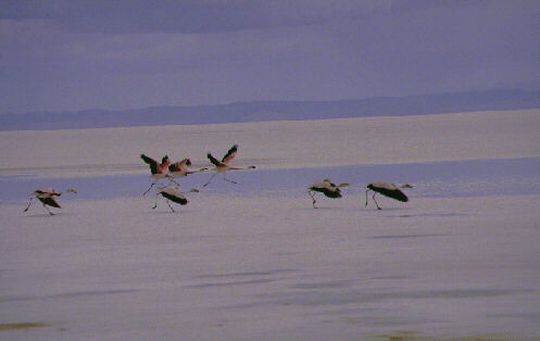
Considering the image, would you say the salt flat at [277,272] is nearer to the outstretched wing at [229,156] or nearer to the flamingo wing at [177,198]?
the flamingo wing at [177,198]

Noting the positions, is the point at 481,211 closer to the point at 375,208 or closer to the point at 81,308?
the point at 375,208

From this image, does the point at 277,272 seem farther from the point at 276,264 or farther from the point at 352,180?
the point at 352,180

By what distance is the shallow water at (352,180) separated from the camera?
783 cm

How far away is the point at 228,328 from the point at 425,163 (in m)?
8.25

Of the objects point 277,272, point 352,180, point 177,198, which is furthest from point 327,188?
point 277,272

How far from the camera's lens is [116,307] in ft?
11.9

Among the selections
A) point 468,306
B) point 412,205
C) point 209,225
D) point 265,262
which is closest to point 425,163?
point 412,205

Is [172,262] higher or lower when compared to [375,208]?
lower

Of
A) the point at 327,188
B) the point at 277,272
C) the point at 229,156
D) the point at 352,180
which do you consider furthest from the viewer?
the point at 352,180

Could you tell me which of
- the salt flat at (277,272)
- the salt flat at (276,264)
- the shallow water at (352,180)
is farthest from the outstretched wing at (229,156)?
the salt flat at (277,272)

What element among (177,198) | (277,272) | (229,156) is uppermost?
(229,156)

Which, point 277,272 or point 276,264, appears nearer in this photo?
point 277,272

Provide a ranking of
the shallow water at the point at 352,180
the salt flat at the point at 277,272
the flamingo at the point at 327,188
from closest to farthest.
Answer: the salt flat at the point at 277,272
the flamingo at the point at 327,188
the shallow water at the point at 352,180

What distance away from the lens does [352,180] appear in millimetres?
9078
